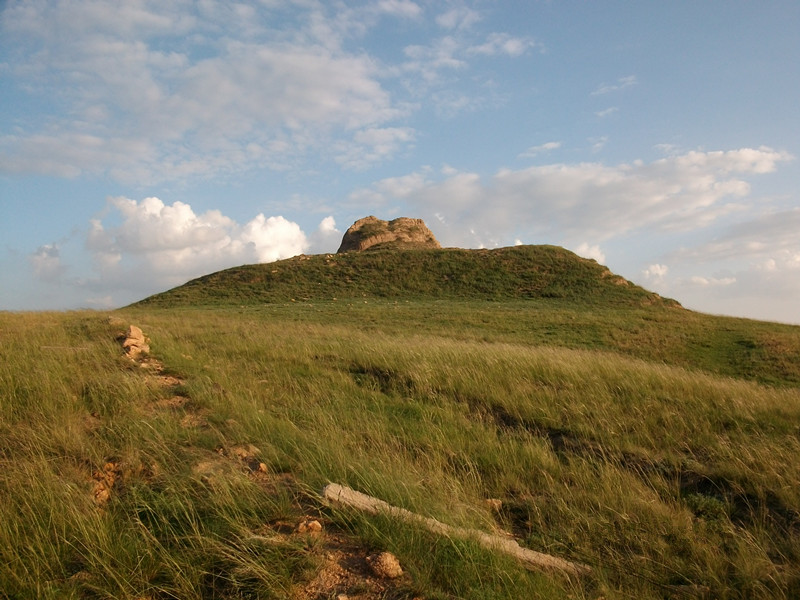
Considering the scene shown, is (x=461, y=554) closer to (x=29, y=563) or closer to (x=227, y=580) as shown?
(x=227, y=580)

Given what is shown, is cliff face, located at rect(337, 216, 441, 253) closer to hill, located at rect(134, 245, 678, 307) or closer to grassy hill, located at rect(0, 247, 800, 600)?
hill, located at rect(134, 245, 678, 307)

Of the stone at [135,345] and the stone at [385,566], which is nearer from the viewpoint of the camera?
the stone at [385,566]

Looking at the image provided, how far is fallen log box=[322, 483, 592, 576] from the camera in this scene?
3217 mm

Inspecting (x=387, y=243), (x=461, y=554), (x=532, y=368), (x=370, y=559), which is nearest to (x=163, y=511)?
(x=370, y=559)

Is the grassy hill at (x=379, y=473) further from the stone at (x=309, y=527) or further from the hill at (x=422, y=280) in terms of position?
the hill at (x=422, y=280)

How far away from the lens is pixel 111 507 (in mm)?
3332

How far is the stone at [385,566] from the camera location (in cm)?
283

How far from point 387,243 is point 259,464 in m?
66.9

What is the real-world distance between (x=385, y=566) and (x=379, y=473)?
1.14 meters

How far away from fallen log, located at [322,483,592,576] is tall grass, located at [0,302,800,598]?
0.31 feet

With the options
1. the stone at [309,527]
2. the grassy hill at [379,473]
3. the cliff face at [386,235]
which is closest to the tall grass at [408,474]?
the grassy hill at [379,473]

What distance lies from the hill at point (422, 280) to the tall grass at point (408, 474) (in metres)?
33.9

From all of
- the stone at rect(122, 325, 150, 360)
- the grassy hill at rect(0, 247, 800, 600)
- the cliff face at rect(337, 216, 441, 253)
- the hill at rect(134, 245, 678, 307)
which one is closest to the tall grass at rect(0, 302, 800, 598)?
the grassy hill at rect(0, 247, 800, 600)

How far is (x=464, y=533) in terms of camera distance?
3.25m
